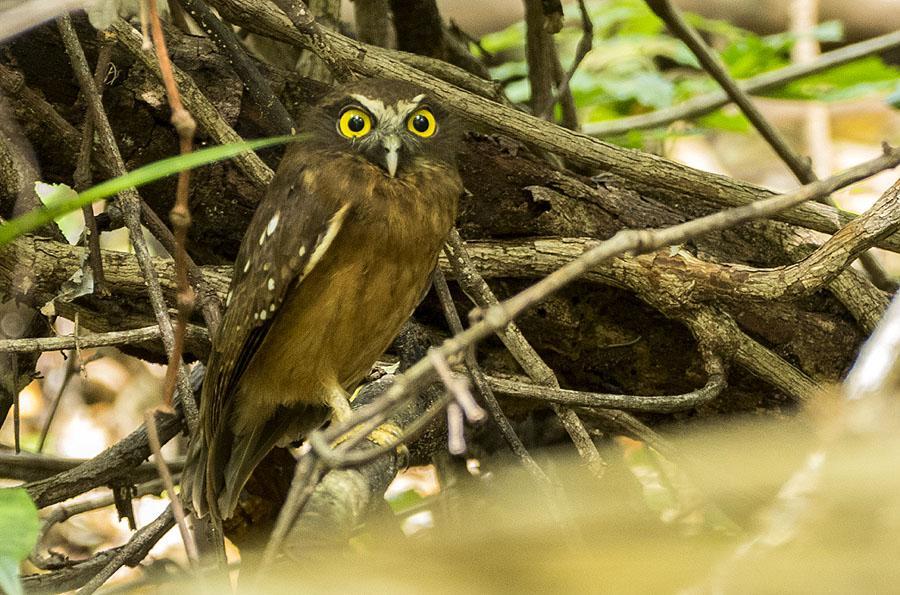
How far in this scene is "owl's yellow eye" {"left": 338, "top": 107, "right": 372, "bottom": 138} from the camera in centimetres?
266

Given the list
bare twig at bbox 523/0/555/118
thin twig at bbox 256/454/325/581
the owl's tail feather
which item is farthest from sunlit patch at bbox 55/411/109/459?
thin twig at bbox 256/454/325/581

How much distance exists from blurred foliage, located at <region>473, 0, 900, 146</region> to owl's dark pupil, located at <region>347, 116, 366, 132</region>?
4.74 feet

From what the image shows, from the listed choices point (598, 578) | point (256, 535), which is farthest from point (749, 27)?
point (598, 578)

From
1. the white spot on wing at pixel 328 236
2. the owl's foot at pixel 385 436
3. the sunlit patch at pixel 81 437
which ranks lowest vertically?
the owl's foot at pixel 385 436

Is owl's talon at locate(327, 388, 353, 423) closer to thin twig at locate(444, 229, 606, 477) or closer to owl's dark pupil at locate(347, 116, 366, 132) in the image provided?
thin twig at locate(444, 229, 606, 477)

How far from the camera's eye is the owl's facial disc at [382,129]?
2635 mm

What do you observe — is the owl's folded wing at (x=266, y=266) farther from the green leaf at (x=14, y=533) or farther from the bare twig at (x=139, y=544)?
the green leaf at (x=14, y=533)

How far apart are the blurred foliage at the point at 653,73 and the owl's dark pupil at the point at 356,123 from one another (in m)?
1.45

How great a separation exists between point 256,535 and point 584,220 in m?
1.41

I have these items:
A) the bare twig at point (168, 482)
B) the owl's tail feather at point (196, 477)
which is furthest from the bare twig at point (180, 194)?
the owl's tail feather at point (196, 477)

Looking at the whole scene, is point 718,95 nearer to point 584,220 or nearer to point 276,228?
point 584,220

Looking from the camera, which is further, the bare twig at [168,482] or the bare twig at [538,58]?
the bare twig at [538,58]

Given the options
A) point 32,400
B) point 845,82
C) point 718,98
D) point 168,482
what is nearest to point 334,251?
point 168,482

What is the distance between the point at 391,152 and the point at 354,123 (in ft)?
0.46
